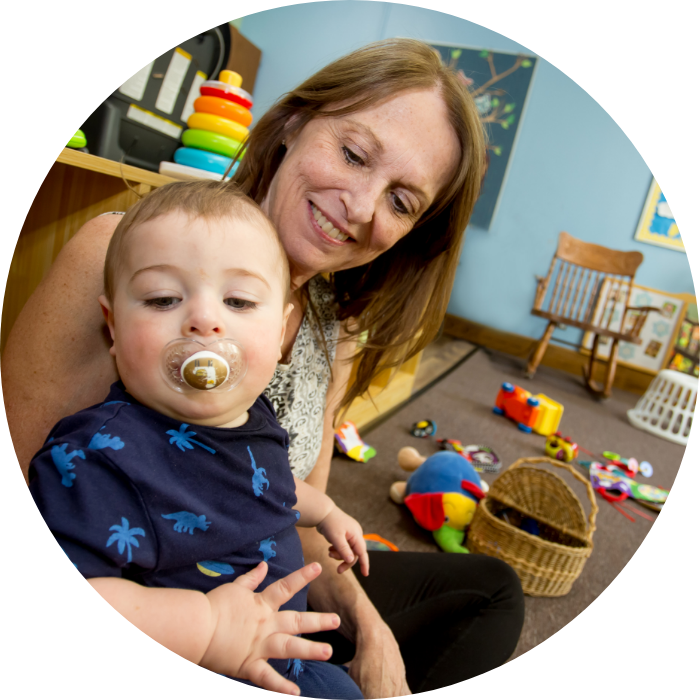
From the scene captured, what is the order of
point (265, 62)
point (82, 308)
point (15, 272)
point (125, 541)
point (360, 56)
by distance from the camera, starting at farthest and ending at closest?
point (265, 62)
point (15, 272)
point (360, 56)
point (82, 308)
point (125, 541)

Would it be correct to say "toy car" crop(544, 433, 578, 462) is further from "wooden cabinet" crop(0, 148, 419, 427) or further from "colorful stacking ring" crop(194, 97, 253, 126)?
"wooden cabinet" crop(0, 148, 419, 427)

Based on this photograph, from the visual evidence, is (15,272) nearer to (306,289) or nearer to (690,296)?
(306,289)

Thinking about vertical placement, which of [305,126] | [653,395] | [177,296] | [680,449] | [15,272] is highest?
[305,126]

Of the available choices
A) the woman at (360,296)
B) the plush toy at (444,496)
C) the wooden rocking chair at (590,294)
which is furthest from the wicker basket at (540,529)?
the wooden rocking chair at (590,294)

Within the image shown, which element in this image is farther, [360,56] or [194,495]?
[360,56]

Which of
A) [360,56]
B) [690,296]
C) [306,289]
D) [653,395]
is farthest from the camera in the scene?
[690,296]

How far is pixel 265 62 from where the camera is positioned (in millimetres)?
2475

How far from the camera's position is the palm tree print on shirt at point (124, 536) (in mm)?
479

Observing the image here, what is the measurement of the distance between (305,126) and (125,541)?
697mm

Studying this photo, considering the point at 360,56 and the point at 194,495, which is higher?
the point at 360,56

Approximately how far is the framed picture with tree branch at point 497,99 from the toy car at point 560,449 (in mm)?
2383

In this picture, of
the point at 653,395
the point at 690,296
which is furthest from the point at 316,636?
the point at 690,296

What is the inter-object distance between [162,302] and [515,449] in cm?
246

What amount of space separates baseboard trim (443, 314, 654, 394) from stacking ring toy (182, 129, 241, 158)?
3525mm
